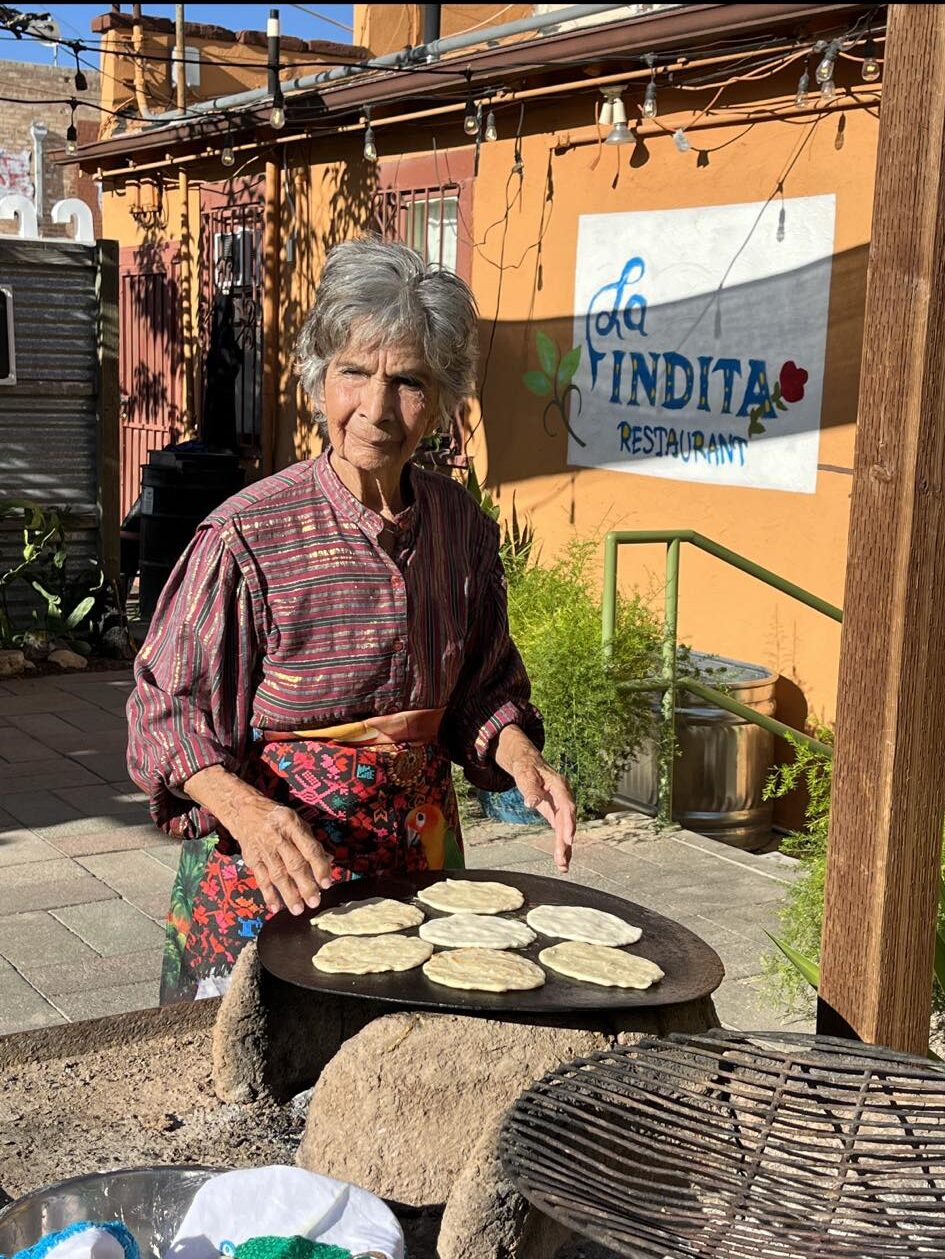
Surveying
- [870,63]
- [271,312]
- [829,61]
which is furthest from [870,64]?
[271,312]

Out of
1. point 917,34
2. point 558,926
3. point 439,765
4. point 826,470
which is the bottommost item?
point 558,926

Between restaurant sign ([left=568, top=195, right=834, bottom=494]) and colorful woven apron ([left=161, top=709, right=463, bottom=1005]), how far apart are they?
4.31 m

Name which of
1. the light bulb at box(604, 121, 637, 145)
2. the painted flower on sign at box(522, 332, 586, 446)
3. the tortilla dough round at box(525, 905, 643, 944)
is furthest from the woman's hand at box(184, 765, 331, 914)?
the painted flower on sign at box(522, 332, 586, 446)

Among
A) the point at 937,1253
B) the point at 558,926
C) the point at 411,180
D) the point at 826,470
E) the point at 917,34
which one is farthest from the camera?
the point at 411,180

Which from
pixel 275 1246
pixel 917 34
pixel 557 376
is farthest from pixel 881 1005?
pixel 557 376

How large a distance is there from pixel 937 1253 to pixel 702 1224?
274mm

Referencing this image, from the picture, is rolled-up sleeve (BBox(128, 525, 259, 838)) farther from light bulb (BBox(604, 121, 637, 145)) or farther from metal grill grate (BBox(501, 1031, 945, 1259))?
light bulb (BBox(604, 121, 637, 145))

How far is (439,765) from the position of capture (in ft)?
9.56

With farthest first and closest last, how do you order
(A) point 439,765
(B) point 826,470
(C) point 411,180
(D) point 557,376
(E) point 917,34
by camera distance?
(C) point 411,180
(D) point 557,376
(B) point 826,470
(A) point 439,765
(E) point 917,34

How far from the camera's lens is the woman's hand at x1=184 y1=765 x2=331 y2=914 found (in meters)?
2.41

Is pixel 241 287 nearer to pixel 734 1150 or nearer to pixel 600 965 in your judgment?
pixel 600 965

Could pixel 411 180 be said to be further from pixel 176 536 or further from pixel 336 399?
pixel 336 399

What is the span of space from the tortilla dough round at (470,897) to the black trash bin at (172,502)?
25.7 ft

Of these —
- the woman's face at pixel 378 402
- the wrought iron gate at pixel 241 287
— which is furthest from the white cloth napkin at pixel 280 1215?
the wrought iron gate at pixel 241 287
